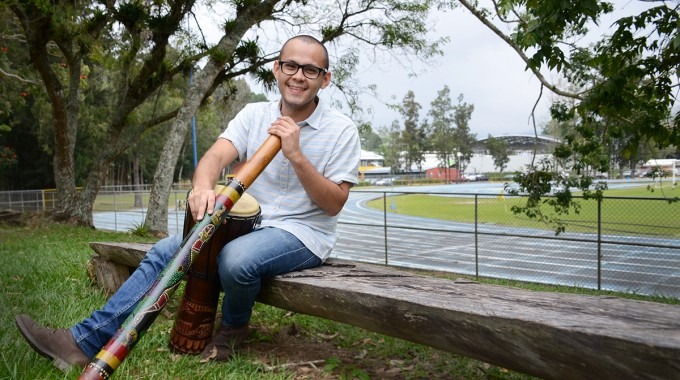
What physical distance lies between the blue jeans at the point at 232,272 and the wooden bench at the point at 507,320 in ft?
0.32

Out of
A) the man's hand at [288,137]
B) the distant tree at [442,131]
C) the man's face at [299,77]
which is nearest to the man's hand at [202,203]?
the man's hand at [288,137]

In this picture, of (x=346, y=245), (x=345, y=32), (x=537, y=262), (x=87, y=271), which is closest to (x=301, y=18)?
(x=345, y=32)

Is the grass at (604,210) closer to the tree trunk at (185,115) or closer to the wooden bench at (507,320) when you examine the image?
the tree trunk at (185,115)

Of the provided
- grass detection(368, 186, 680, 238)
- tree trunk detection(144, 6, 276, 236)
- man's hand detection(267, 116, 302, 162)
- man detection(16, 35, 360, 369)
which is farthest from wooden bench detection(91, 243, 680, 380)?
tree trunk detection(144, 6, 276, 236)

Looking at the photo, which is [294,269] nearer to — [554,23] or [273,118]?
[273,118]

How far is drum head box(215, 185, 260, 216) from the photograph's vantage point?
8.05ft

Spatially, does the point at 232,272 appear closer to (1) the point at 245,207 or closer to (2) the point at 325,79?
(1) the point at 245,207

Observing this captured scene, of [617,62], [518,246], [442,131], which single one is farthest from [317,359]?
[442,131]

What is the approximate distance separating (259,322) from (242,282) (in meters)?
1.01

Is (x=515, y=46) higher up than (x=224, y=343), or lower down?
higher up

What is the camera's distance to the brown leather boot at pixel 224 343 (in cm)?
257

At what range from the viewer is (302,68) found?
254cm

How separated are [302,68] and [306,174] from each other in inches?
20.1

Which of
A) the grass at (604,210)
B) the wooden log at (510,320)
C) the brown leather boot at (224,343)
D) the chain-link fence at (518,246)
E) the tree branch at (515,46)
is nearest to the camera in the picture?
the wooden log at (510,320)
